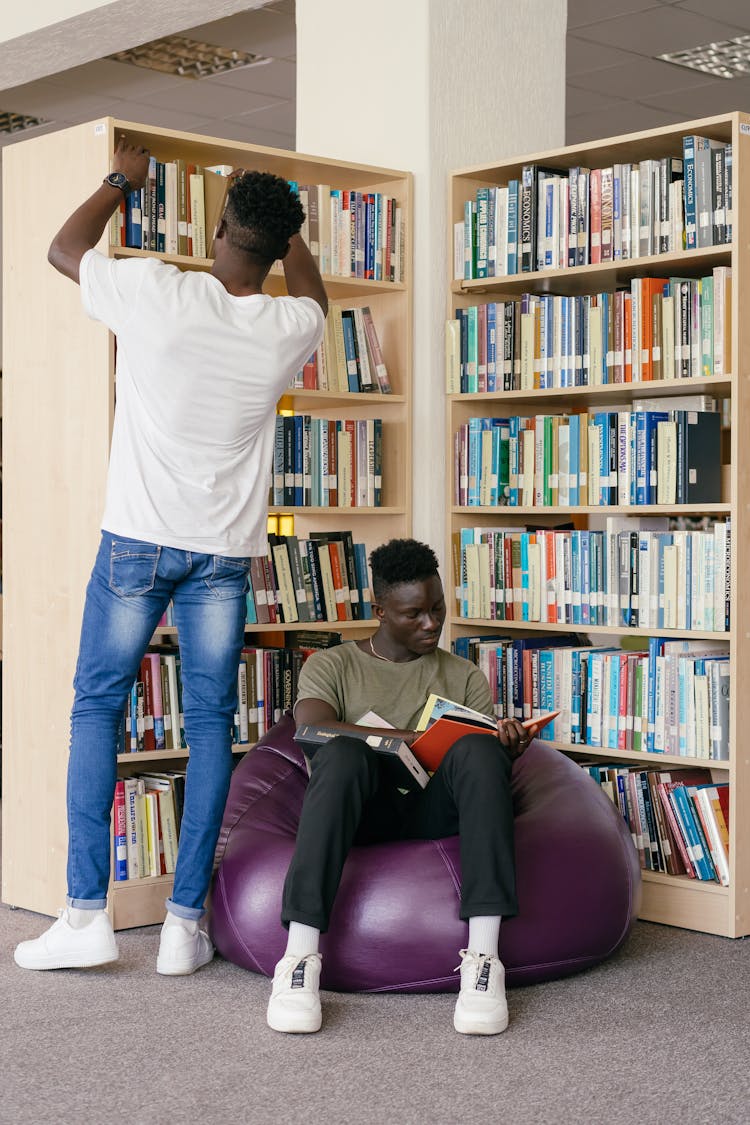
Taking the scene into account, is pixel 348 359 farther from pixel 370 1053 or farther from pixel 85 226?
pixel 370 1053

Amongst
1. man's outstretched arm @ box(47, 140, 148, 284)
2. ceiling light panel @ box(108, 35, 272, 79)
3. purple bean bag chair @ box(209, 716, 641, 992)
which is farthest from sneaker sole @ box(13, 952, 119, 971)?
ceiling light panel @ box(108, 35, 272, 79)

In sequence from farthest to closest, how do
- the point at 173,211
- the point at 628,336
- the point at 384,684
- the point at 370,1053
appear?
the point at 628,336 → the point at 173,211 → the point at 384,684 → the point at 370,1053

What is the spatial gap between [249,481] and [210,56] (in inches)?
162

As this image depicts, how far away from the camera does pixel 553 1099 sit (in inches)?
97.6

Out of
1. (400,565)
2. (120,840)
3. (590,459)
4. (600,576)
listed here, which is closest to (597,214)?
(590,459)

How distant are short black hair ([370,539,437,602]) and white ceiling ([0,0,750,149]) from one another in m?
3.23

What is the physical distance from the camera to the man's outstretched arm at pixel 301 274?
3297mm

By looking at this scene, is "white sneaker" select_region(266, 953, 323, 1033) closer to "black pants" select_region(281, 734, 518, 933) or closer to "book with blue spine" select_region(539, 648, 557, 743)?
"black pants" select_region(281, 734, 518, 933)

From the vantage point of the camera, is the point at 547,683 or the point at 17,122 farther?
the point at 17,122

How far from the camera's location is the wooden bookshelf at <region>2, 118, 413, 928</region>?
360 cm

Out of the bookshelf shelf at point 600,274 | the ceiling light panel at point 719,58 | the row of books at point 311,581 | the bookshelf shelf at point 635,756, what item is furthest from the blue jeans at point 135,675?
the ceiling light panel at point 719,58

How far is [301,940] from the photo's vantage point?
9.34ft

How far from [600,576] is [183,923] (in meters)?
1.47

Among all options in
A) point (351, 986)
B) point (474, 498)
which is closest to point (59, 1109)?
point (351, 986)
